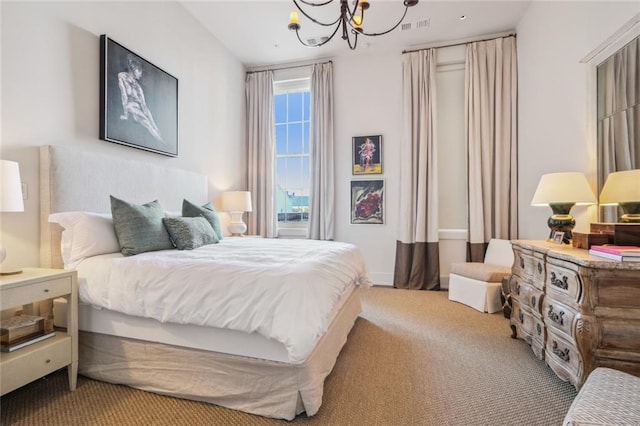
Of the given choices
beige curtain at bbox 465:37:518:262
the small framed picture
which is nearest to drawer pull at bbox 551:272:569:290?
the small framed picture

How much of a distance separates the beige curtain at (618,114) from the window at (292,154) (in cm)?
343

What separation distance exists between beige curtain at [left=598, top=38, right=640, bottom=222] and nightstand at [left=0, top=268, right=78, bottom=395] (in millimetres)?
3569

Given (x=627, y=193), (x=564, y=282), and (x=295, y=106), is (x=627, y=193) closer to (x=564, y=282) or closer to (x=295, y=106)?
(x=564, y=282)

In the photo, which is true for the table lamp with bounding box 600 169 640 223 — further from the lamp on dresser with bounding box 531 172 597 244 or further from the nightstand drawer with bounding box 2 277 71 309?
the nightstand drawer with bounding box 2 277 71 309

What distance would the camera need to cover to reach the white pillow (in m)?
2.00

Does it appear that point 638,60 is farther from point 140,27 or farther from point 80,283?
point 140,27

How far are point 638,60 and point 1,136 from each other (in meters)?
4.08

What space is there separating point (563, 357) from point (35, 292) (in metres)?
2.94

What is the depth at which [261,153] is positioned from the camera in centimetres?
480

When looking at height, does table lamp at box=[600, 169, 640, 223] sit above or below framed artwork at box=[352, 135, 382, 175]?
below

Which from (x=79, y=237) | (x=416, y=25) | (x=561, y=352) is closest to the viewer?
(x=561, y=352)

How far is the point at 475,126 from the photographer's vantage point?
4.00 metres

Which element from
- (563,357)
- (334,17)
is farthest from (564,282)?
(334,17)

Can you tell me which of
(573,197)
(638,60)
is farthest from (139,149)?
(638,60)
